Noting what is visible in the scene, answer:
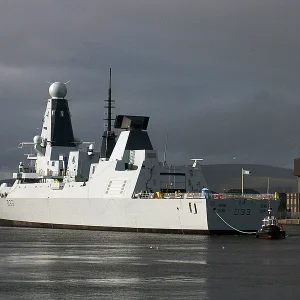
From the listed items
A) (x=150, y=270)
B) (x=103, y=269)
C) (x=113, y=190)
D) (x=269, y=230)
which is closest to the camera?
(x=150, y=270)

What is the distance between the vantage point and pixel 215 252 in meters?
48.6

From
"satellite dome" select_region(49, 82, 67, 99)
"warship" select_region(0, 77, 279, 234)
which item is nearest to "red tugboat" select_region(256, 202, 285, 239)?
"warship" select_region(0, 77, 279, 234)

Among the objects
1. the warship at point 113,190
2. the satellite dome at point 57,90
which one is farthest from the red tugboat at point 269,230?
the satellite dome at point 57,90

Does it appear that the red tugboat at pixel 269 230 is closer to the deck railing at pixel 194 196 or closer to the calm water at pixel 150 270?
the deck railing at pixel 194 196

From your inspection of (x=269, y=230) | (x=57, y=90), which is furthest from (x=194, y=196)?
(x=57, y=90)

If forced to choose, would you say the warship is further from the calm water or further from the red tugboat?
the calm water

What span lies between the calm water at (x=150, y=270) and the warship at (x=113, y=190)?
31.6 ft

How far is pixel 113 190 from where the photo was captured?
74938 millimetres

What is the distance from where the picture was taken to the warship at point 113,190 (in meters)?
68.2

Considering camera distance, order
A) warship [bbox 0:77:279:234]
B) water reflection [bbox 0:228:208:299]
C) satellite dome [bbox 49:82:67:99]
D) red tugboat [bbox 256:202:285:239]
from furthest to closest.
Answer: satellite dome [bbox 49:82:67:99], warship [bbox 0:77:279:234], red tugboat [bbox 256:202:285:239], water reflection [bbox 0:228:208:299]

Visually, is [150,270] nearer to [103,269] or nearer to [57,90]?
[103,269]

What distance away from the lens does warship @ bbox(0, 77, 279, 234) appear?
224ft

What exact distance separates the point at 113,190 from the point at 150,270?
38.1m

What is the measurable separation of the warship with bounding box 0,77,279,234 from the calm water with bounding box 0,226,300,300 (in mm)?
9631
